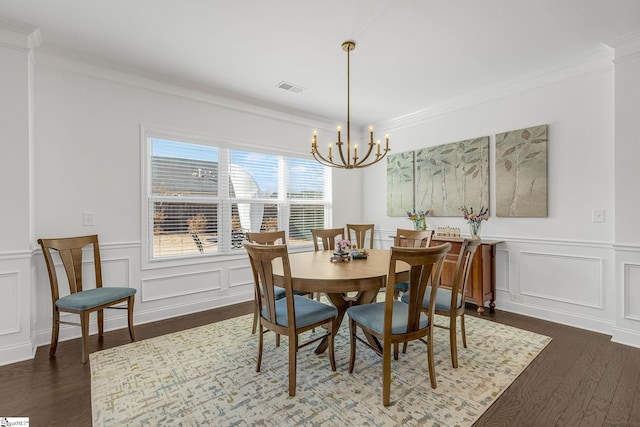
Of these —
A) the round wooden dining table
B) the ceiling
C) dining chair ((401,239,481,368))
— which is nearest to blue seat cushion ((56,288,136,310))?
the round wooden dining table

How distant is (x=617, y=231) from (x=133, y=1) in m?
4.59

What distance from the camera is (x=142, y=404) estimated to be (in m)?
2.05

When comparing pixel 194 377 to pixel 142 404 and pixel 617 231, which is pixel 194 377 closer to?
pixel 142 404

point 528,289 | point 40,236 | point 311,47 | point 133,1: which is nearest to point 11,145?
point 40,236

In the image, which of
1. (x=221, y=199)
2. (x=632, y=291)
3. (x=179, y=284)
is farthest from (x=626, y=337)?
(x=179, y=284)

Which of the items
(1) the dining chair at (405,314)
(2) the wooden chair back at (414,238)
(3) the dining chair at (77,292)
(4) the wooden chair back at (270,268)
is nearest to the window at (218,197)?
(3) the dining chair at (77,292)

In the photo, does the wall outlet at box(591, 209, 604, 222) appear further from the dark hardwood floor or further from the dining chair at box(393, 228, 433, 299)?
the dining chair at box(393, 228, 433, 299)

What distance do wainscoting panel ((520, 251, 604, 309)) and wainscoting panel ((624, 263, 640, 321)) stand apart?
27cm

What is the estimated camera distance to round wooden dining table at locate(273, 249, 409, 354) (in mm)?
2188

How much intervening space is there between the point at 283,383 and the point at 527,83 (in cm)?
408

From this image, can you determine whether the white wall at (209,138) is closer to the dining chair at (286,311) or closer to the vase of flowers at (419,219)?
the vase of flowers at (419,219)

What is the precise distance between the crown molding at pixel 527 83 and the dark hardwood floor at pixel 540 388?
106 inches

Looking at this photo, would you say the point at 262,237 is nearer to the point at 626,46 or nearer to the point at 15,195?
the point at 15,195

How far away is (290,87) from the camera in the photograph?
13.1ft
